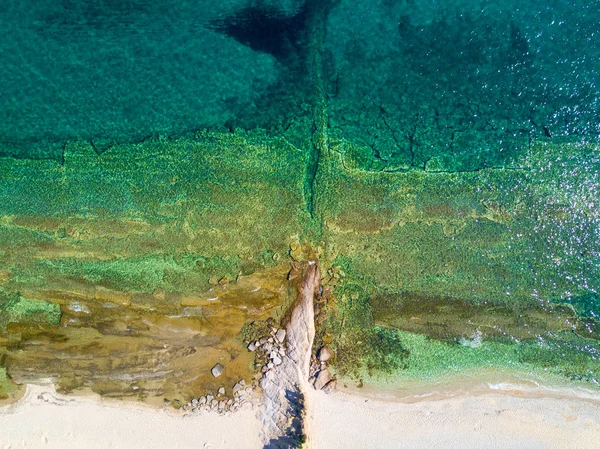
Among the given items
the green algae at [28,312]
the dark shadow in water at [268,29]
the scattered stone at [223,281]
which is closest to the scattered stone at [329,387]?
the scattered stone at [223,281]

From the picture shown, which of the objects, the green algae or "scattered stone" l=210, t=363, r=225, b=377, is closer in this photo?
"scattered stone" l=210, t=363, r=225, b=377

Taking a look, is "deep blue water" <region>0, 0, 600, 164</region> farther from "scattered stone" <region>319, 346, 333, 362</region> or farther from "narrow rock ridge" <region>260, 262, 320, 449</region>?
"scattered stone" <region>319, 346, 333, 362</region>

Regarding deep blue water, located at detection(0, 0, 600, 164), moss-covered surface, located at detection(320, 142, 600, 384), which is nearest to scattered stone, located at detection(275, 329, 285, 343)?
moss-covered surface, located at detection(320, 142, 600, 384)

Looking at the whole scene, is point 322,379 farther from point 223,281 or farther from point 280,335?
point 223,281

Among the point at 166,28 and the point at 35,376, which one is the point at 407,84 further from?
the point at 35,376

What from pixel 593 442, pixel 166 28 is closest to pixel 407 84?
pixel 166 28

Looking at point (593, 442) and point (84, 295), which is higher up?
point (84, 295)

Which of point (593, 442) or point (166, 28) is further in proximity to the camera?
point (166, 28)
